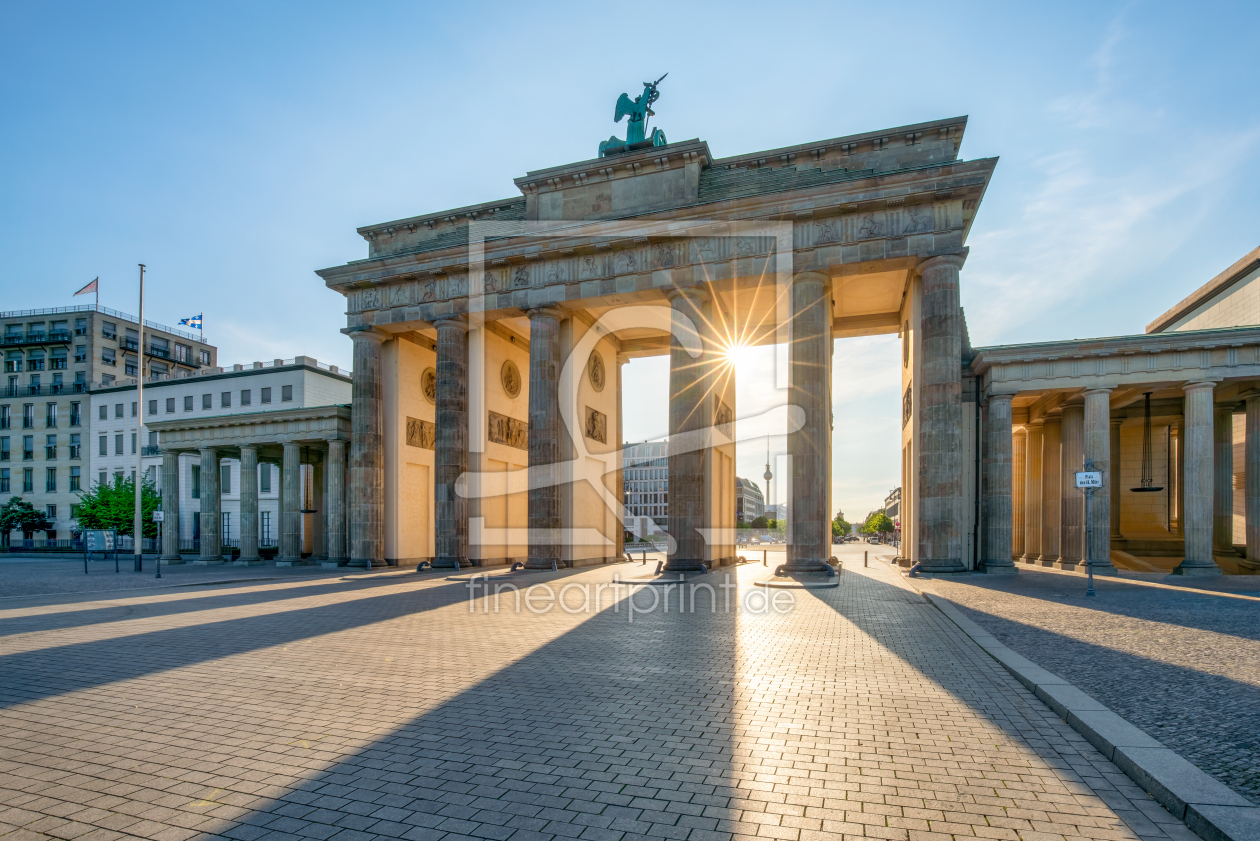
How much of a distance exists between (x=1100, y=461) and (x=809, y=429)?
1024 centimetres

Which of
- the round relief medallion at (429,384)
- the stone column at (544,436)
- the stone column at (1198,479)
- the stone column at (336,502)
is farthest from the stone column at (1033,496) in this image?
the stone column at (336,502)

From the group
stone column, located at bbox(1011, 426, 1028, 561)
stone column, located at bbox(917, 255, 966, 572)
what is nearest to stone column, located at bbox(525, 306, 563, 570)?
stone column, located at bbox(917, 255, 966, 572)

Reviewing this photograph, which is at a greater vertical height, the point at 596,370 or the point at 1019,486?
the point at 596,370

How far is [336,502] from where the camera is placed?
3566 cm

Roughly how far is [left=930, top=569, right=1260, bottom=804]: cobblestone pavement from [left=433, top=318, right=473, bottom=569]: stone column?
65.4 ft

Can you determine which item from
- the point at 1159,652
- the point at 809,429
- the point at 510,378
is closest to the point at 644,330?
the point at 510,378

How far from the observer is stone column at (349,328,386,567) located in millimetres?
32812

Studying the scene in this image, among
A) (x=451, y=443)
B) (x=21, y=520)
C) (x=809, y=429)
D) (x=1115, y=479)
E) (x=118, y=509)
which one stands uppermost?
(x=809, y=429)

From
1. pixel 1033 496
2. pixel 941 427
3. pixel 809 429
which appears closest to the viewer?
pixel 941 427

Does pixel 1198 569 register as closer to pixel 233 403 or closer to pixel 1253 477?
pixel 1253 477

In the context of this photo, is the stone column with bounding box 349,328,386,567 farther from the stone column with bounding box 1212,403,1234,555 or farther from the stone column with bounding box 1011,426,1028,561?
the stone column with bounding box 1212,403,1234,555

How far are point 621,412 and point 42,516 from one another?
61.9m

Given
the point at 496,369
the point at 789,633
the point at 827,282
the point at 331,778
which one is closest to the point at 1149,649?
the point at 789,633

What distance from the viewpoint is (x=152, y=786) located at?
5.09 m
